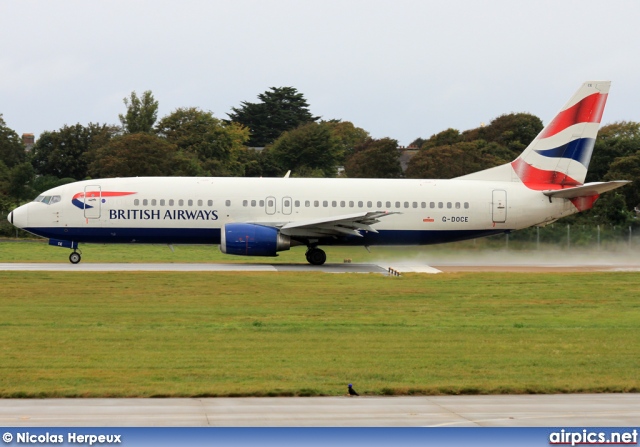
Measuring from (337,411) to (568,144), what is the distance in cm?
2974

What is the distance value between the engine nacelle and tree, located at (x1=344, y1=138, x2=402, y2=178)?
54.7 metres

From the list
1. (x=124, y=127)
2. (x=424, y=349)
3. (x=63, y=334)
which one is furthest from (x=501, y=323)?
(x=124, y=127)

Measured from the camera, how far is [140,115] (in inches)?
4040

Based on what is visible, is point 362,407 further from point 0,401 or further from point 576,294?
point 576,294

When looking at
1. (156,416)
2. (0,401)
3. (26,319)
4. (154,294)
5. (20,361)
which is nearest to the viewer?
(156,416)

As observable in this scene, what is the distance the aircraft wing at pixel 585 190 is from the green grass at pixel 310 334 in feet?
17.2

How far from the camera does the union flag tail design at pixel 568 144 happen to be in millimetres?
Result: 40688

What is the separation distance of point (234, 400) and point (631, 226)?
40568 mm

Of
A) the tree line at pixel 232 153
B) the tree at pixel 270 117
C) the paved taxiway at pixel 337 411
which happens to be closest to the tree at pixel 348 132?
the tree at pixel 270 117

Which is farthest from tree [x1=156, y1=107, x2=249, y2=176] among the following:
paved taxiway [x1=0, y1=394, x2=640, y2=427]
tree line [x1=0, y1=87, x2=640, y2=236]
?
paved taxiway [x1=0, y1=394, x2=640, y2=427]

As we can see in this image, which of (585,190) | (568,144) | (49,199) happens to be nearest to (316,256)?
(49,199)

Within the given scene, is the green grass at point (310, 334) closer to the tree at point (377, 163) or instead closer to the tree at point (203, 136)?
the tree at point (377, 163)

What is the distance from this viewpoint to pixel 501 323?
77.7 feet

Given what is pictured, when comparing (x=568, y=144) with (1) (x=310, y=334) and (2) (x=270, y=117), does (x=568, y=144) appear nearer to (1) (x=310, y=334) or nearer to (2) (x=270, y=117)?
(1) (x=310, y=334)
